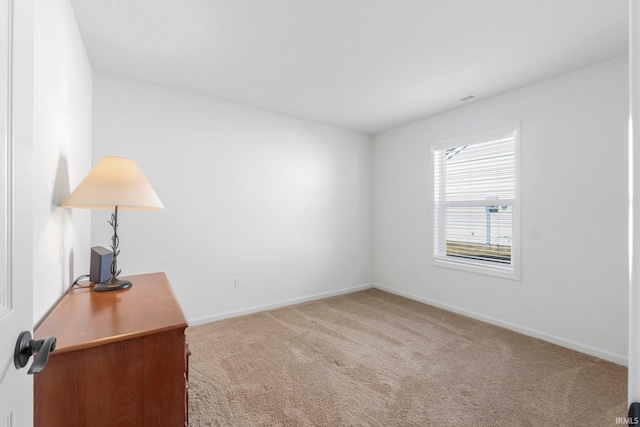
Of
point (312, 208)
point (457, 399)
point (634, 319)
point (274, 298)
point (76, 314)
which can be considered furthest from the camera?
point (312, 208)

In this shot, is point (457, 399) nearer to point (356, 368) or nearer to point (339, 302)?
point (356, 368)

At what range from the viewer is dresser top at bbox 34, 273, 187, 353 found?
1.01 metres

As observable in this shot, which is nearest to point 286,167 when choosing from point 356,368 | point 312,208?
point 312,208

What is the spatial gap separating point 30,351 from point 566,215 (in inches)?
137

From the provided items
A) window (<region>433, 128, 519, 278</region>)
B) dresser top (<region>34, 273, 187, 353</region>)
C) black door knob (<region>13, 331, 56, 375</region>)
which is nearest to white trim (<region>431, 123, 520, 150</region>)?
window (<region>433, 128, 519, 278</region>)

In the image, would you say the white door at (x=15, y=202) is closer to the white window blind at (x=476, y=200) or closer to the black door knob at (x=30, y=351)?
the black door knob at (x=30, y=351)

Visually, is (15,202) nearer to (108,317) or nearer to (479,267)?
(108,317)

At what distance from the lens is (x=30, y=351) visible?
0.69 m

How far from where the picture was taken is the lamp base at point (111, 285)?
162 centimetres

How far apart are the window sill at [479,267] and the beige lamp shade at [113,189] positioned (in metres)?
3.18

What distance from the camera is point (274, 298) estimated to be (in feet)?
11.8

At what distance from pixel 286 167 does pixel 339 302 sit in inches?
74.4

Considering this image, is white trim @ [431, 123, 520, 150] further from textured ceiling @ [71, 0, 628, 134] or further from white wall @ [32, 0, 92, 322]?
white wall @ [32, 0, 92, 322]

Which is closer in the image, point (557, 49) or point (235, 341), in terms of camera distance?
point (557, 49)
